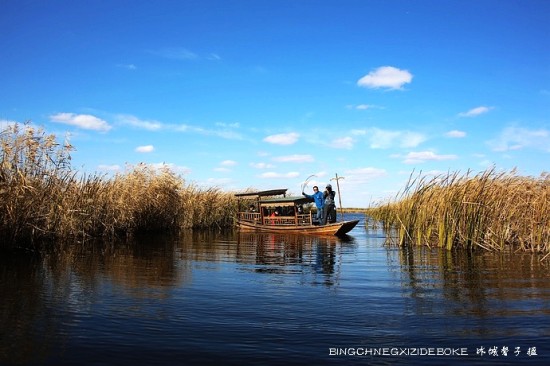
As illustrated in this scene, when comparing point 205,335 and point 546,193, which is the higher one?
point 546,193

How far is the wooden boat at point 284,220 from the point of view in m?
23.9

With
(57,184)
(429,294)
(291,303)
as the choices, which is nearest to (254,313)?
(291,303)

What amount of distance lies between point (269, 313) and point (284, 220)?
2049 cm

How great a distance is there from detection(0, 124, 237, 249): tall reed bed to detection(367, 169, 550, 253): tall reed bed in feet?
40.7

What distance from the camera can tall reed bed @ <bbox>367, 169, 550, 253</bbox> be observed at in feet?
43.1

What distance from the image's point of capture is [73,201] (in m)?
14.4

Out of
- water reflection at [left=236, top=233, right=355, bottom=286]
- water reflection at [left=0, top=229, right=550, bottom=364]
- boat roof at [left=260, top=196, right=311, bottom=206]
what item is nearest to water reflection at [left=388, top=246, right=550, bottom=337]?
water reflection at [left=0, top=229, right=550, bottom=364]

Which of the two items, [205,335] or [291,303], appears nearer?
[205,335]

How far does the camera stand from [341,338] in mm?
4863

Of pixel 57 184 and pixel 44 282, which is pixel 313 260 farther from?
pixel 57 184

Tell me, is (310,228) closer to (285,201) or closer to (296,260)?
(285,201)

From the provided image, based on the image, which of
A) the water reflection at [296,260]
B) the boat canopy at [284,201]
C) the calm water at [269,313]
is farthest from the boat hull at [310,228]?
the calm water at [269,313]

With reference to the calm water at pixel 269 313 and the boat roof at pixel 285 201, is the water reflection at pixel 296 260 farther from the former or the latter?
the boat roof at pixel 285 201

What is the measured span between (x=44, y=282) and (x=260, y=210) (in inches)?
799
